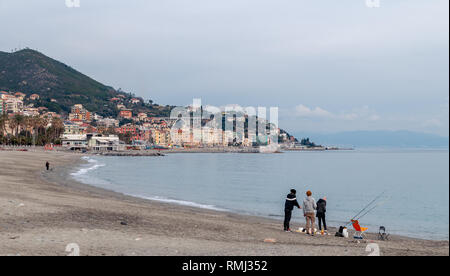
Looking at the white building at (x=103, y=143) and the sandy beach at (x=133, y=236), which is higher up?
the white building at (x=103, y=143)

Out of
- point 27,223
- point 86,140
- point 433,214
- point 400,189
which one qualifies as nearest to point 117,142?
point 86,140

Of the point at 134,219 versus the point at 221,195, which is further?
the point at 221,195

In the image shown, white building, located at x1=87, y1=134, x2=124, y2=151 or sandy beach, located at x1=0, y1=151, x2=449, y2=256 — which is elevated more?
white building, located at x1=87, y1=134, x2=124, y2=151

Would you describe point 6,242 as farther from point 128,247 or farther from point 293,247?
point 293,247

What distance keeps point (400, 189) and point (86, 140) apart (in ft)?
474

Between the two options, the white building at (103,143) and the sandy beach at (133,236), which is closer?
the sandy beach at (133,236)

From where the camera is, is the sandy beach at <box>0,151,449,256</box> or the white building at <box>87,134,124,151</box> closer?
the sandy beach at <box>0,151,449,256</box>

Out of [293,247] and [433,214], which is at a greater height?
[293,247]

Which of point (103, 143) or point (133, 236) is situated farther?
point (103, 143)

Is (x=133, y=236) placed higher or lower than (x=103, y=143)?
lower

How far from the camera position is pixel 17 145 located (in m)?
121
